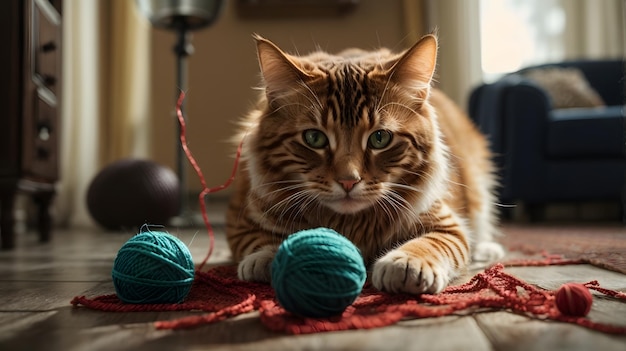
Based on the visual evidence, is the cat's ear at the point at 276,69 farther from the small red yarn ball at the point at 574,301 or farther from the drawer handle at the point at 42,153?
the drawer handle at the point at 42,153

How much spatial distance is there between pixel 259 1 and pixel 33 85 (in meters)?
2.48

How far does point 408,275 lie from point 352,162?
0.26m

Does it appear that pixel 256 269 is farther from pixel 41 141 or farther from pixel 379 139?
pixel 41 141

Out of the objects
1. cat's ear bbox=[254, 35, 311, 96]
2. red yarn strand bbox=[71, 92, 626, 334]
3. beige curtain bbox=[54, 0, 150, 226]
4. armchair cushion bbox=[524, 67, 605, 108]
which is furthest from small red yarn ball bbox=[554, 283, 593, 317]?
beige curtain bbox=[54, 0, 150, 226]

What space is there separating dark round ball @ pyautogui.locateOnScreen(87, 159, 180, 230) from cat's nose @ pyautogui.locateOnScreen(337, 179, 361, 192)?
1.84 metres

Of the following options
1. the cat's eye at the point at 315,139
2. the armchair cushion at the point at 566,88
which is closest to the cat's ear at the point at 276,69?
the cat's eye at the point at 315,139

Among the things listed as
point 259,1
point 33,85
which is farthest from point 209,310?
point 259,1

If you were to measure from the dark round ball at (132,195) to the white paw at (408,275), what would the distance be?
1.94 meters

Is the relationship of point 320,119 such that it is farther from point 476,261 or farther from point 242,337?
point 476,261

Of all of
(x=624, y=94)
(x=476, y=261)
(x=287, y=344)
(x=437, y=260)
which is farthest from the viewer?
(x=624, y=94)

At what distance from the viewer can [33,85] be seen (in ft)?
6.98

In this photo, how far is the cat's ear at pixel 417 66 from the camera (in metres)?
1.23

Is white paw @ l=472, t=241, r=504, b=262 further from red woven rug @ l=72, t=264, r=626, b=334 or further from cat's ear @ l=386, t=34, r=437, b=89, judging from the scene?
cat's ear @ l=386, t=34, r=437, b=89

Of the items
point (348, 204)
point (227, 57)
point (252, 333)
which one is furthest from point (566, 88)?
point (252, 333)
